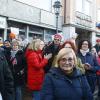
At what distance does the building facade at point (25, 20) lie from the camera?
1593 centimetres

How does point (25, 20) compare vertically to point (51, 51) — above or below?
above

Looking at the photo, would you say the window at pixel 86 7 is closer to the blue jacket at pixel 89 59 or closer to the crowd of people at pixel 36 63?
the crowd of people at pixel 36 63

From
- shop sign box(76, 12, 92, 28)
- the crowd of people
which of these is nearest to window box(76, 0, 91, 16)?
shop sign box(76, 12, 92, 28)

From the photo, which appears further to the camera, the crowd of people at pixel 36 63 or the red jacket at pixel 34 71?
the red jacket at pixel 34 71

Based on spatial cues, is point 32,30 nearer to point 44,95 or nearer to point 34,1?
point 34,1

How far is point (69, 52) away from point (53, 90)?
0.47m

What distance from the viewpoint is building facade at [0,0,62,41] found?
627 inches

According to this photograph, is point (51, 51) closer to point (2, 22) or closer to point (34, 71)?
point (34, 71)

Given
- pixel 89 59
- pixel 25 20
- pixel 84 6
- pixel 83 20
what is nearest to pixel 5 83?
pixel 89 59

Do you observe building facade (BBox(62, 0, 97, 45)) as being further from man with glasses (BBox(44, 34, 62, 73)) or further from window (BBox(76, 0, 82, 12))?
man with glasses (BBox(44, 34, 62, 73))

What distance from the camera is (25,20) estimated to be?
17.6m

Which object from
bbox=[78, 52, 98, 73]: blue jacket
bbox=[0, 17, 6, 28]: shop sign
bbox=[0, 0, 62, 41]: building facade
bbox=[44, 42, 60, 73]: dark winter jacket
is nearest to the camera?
bbox=[78, 52, 98, 73]: blue jacket

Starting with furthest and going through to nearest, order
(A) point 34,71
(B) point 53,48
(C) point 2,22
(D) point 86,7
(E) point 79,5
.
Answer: (D) point 86,7
(E) point 79,5
(C) point 2,22
(B) point 53,48
(A) point 34,71

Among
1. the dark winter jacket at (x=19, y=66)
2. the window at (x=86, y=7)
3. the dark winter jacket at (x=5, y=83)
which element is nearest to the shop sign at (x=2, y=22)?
the dark winter jacket at (x=19, y=66)
